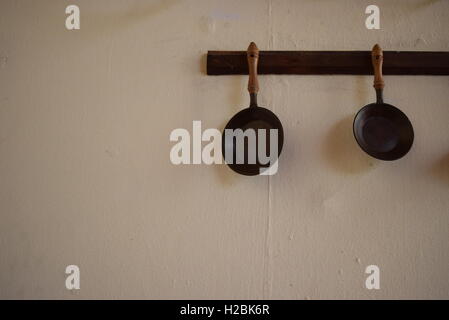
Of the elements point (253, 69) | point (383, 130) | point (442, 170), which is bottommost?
point (442, 170)

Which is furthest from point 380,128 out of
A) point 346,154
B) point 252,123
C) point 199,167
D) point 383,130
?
point 199,167

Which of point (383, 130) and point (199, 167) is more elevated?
point (383, 130)

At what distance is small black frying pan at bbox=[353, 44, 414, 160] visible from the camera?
105 cm

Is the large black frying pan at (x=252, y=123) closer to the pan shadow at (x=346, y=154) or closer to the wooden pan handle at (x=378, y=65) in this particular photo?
the pan shadow at (x=346, y=154)

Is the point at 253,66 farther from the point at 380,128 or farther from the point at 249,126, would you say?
the point at 380,128

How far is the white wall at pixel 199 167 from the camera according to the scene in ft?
3.50

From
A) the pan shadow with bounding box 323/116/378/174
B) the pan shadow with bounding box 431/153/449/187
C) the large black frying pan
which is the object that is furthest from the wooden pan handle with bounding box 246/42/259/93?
the pan shadow with bounding box 431/153/449/187

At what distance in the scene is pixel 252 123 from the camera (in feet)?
3.61

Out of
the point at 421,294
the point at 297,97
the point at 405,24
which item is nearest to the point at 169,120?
the point at 297,97

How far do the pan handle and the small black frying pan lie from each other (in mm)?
331

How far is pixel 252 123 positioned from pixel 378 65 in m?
0.44

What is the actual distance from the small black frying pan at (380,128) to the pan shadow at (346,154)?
37 millimetres

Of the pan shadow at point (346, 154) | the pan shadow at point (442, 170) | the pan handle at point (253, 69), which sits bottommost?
the pan shadow at point (442, 170)

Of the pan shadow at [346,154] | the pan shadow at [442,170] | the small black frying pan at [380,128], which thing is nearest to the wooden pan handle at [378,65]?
the small black frying pan at [380,128]
